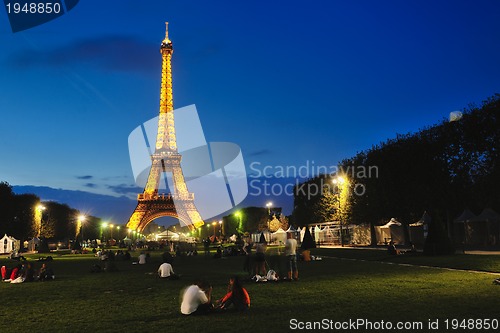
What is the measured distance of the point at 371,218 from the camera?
6266 centimetres

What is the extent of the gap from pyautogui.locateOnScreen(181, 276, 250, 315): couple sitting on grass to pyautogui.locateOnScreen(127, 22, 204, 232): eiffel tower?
102471 mm

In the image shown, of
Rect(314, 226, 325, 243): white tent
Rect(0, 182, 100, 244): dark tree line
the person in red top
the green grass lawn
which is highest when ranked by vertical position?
Rect(0, 182, 100, 244): dark tree line

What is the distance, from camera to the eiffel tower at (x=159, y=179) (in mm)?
116250

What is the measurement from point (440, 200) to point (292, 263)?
40.6 meters

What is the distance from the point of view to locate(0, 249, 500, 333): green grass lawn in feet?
39.4

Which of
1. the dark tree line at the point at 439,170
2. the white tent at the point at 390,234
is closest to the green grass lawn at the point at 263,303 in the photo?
the dark tree line at the point at 439,170

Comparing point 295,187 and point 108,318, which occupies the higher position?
point 295,187

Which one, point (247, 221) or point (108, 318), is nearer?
point (108, 318)

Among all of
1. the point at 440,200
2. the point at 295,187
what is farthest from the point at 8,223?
the point at 440,200

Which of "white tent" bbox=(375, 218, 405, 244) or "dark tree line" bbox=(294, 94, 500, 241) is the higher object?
"dark tree line" bbox=(294, 94, 500, 241)

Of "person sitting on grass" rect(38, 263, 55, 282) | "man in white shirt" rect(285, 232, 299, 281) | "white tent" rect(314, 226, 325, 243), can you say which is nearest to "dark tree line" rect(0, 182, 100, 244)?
"white tent" rect(314, 226, 325, 243)

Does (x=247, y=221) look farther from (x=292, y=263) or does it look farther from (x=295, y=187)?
(x=292, y=263)

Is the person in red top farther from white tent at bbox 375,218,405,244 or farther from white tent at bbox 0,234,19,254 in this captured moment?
Answer: white tent at bbox 0,234,19,254

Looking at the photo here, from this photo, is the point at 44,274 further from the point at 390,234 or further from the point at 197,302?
the point at 390,234
